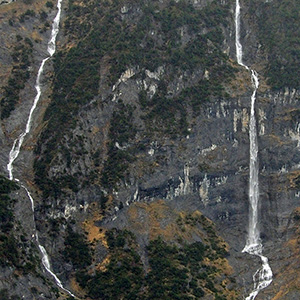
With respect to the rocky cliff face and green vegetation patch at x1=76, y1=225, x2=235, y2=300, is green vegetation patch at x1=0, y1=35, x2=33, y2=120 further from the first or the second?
green vegetation patch at x1=76, y1=225, x2=235, y2=300

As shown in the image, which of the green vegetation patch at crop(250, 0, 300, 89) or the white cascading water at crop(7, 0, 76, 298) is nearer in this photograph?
the white cascading water at crop(7, 0, 76, 298)

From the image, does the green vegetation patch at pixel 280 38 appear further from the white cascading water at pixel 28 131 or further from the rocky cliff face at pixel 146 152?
the white cascading water at pixel 28 131

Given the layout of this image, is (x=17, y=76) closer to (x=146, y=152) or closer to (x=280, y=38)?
(x=146, y=152)

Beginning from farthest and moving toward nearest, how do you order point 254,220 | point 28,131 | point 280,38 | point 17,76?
point 280,38
point 17,76
point 28,131
point 254,220

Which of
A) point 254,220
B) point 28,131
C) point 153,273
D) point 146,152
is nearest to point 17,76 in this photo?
point 28,131

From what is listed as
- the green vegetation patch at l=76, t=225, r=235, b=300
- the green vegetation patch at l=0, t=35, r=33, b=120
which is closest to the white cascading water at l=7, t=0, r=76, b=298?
the green vegetation patch at l=0, t=35, r=33, b=120

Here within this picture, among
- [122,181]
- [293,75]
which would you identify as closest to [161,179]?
[122,181]

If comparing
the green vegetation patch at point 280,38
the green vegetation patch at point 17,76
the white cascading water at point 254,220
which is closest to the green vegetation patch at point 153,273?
the white cascading water at point 254,220

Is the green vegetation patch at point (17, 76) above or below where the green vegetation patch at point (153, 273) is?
above

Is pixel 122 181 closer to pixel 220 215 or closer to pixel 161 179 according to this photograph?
pixel 161 179
